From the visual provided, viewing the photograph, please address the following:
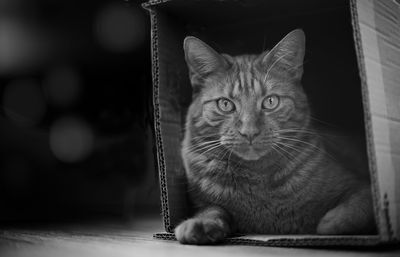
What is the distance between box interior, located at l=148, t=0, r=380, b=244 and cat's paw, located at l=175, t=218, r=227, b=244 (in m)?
0.16

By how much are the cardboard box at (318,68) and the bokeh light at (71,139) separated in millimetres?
813

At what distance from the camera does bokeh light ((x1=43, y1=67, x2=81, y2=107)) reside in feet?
6.40

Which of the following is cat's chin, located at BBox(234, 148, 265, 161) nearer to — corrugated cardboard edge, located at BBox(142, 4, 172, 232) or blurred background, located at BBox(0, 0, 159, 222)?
corrugated cardboard edge, located at BBox(142, 4, 172, 232)

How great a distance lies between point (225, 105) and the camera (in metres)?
1.28

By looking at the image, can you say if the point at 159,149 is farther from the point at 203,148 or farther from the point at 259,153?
the point at 259,153

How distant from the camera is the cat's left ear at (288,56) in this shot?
48.6 inches

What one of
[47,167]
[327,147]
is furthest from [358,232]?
[47,167]

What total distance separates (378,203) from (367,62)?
30 cm

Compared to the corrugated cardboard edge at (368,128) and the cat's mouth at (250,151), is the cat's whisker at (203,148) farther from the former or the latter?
the corrugated cardboard edge at (368,128)

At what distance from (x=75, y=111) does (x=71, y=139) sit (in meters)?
0.15

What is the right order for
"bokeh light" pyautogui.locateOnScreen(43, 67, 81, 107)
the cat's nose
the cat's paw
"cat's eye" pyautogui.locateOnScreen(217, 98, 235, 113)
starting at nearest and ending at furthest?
the cat's paw → the cat's nose → "cat's eye" pyautogui.locateOnScreen(217, 98, 235, 113) → "bokeh light" pyautogui.locateOnScreen(43, 67, 81, 107)

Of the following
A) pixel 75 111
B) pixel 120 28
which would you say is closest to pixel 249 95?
pixel 120 28

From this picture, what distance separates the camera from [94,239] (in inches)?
48.0

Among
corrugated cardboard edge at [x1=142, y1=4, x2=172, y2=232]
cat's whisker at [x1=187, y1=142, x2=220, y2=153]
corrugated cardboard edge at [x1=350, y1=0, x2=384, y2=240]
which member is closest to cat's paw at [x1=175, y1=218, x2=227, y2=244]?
corrugated cardboard edge at [x1=142, y1=4, x2=172, y2=232]
